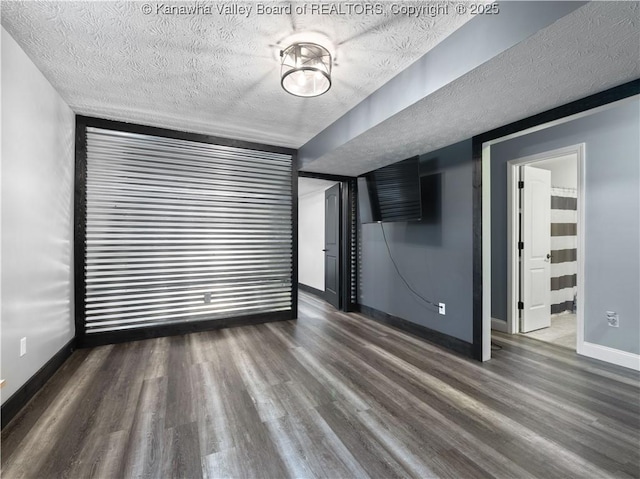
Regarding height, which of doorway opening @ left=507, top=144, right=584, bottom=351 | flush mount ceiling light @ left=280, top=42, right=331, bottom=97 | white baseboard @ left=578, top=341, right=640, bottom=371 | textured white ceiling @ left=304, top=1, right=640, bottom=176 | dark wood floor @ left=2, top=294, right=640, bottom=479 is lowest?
dark wood floor @ left=2, top=294, right=640, bottom=479

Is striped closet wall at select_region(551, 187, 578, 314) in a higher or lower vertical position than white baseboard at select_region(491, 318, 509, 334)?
higher

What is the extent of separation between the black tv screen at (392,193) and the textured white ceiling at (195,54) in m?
0.97

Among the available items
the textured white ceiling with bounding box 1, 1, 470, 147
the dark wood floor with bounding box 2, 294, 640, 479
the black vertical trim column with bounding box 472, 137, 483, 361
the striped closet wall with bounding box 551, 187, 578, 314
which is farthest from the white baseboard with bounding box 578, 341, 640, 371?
the textured white ceiling with bounding box 1, 1, 470, 147

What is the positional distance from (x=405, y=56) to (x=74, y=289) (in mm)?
3617

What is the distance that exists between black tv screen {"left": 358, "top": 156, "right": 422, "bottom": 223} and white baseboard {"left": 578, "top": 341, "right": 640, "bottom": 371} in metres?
2.00

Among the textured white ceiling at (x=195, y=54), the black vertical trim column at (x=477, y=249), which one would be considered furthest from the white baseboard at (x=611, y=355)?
the textured white ceiling at (x=195, y=54)

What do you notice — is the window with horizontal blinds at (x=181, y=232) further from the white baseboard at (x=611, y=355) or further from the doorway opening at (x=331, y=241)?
the white baseboard at (x=611, y=355)

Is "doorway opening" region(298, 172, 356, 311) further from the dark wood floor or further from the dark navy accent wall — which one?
the dark wood floor

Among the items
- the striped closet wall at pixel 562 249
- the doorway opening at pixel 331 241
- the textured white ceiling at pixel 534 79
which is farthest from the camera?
the doorway opening at pixel 331 241

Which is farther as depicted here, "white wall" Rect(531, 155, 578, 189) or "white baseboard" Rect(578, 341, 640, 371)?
"white wall" Rect(531, 155, 578, 189)

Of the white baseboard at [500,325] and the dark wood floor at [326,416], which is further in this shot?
the white baseboard at [500,325]

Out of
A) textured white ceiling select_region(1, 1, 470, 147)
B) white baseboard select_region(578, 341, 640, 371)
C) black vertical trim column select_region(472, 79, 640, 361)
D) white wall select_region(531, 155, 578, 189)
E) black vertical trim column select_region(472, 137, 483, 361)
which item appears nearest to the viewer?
textured white ceiling select_region(1, 1, 470, 147)

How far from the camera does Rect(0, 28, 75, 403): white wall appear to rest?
5.76ft

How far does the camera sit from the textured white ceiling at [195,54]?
160cm
